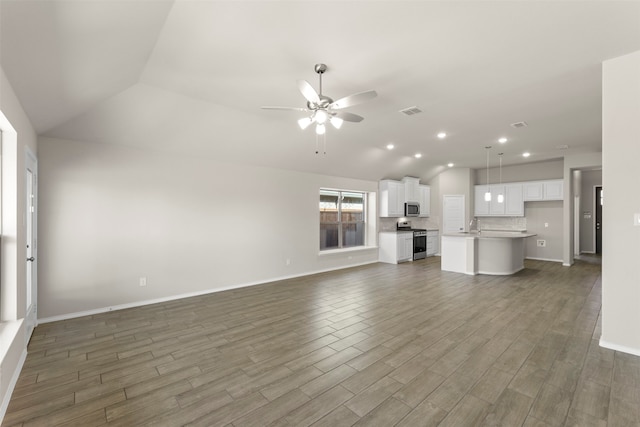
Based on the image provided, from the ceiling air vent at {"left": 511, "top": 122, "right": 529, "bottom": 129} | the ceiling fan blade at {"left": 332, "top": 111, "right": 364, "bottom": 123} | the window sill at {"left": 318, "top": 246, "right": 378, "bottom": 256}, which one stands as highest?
the ceiling air vent at {"left": 511, "top": 122, "right": 529, "bottom": 129}

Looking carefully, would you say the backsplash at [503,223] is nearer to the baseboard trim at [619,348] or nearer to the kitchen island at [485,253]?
the kitchen island at [485,253]

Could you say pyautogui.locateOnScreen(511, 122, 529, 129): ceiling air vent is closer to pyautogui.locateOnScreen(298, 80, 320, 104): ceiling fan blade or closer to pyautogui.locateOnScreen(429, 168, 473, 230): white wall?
pyautogui.locateOnScreen(298, 80, 320, 104): ceiling fan blade

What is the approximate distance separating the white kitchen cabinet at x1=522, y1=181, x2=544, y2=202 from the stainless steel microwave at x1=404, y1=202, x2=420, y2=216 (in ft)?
9.88

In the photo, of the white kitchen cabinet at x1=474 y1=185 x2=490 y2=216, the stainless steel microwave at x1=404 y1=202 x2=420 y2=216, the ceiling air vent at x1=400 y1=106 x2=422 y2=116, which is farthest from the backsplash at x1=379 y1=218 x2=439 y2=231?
the ceiling air vent at x1=400 y1=106 x2=422 y2=116

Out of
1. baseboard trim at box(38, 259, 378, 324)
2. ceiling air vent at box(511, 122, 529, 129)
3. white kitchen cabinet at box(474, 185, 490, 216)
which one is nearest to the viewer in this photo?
baseboard trim at box(38, 259, 378, 324)

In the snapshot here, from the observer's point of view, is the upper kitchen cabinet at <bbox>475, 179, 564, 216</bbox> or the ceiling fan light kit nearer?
the ceiling fan light kit

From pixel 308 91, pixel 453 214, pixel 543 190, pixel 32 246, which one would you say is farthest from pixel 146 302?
pixel 543 190

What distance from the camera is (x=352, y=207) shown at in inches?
320

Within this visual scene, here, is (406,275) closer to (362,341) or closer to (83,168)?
(362,341)

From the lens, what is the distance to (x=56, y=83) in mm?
2605

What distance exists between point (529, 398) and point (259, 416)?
2.02 m

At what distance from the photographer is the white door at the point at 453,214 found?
9.27 metres

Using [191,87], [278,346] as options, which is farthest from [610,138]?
[191,87]

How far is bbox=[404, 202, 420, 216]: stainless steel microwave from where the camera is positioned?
8.78 meters
